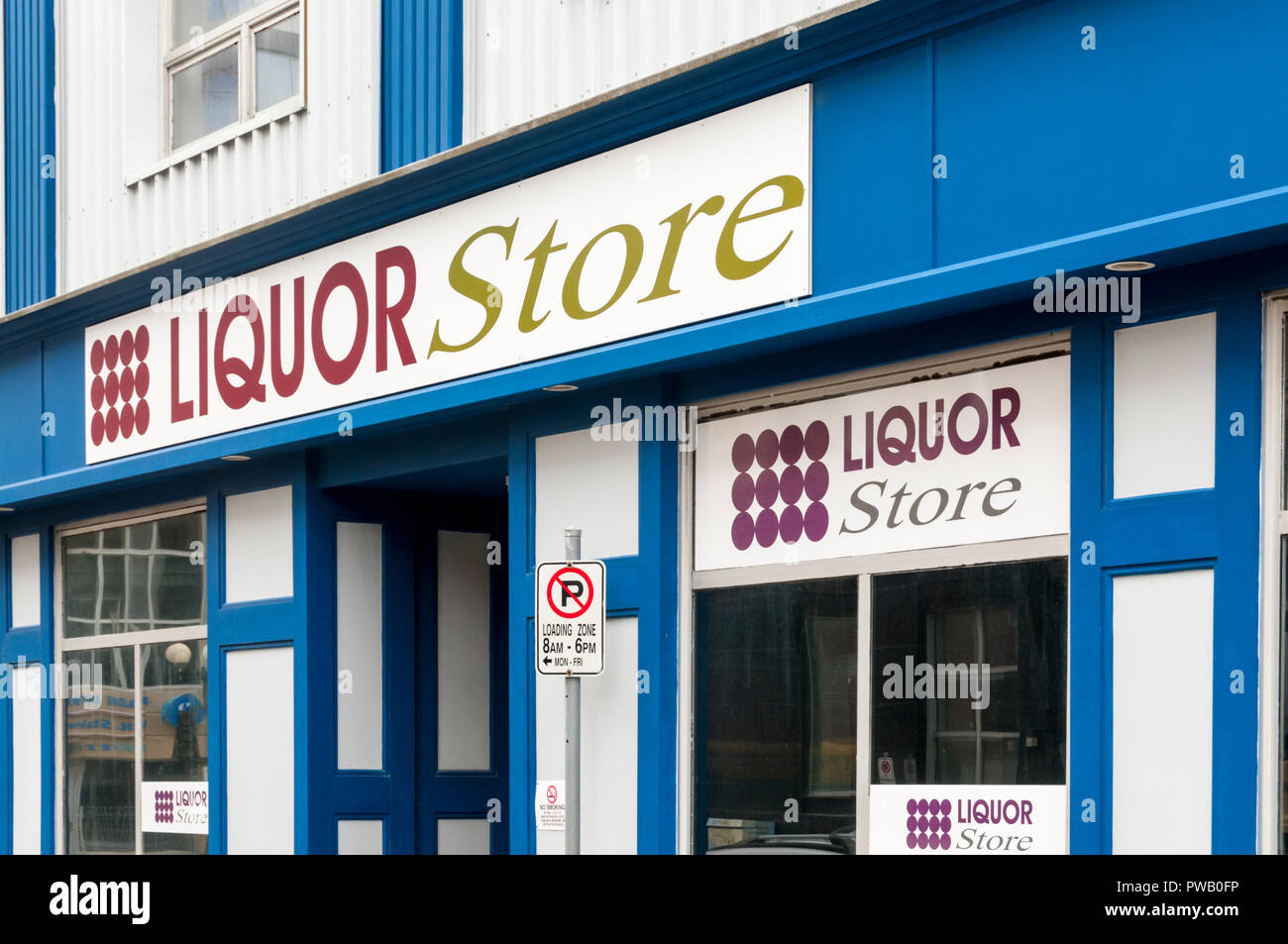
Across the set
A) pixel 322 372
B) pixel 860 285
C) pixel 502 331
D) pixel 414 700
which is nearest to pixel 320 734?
pixel 414 700

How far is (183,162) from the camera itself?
41.0 ft

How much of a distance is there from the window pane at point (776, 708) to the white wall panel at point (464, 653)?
12.3 ft

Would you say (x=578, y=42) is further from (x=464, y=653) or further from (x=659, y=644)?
(x=464, y=653)

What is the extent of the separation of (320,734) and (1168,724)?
6.37 meters

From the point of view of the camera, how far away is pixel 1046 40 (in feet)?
22.9

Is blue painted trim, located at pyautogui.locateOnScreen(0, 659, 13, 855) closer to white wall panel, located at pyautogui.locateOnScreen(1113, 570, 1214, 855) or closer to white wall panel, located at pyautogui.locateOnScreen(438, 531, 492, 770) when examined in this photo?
white wall panel, located at pyautogui.locateOnScreen(438, 531, 492, 770)

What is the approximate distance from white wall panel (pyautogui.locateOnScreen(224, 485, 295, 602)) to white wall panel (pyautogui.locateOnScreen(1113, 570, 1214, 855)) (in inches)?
256

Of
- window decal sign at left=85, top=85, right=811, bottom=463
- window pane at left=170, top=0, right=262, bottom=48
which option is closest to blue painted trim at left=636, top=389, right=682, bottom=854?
window decal sign at left=85, top=85, right=811, bottom=463

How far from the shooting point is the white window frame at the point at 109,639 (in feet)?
41.1

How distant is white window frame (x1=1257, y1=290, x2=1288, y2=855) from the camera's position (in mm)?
6078

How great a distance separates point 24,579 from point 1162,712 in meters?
10.8

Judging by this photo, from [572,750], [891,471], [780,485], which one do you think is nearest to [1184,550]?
[891,471]

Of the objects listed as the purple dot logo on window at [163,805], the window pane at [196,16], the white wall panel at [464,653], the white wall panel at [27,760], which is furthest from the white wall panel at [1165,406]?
the white wall panel at [27,760]

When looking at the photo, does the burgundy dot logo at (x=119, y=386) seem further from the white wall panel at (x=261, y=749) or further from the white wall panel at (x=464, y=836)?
the white wall panel at (x=464, y=836)
